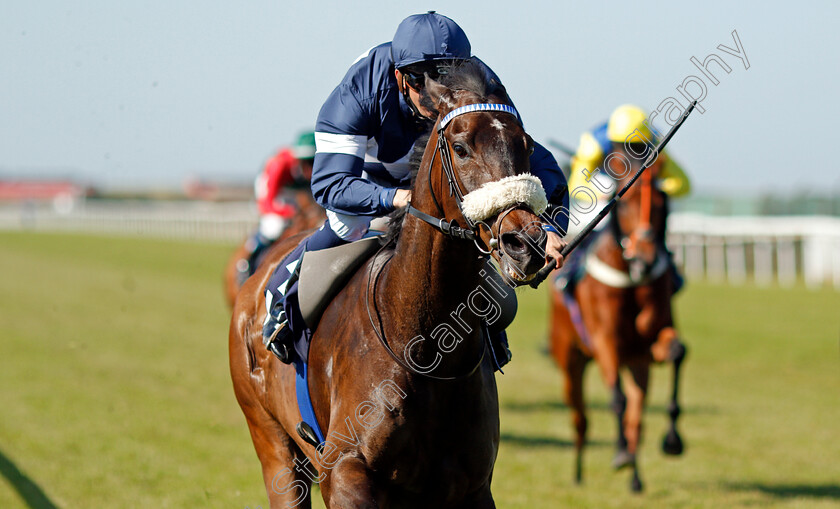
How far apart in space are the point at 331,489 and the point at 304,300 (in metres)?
0.77

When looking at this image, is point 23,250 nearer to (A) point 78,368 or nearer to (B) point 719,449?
(A) point 78,368

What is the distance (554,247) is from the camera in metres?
2.71

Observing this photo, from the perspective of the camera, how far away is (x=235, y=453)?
25.3 ft

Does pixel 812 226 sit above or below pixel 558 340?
below

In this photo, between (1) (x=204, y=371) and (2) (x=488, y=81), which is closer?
(2) (x=488, y=81)

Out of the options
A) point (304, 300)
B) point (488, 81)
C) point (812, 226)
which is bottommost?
point (812, 226)

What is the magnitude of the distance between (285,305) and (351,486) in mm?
947

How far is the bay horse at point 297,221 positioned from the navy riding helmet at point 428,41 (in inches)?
132

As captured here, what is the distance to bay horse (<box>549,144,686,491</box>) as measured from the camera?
23.4 feet

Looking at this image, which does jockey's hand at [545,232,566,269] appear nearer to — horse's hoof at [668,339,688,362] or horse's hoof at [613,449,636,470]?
horse's hoof at [613,449,636,470]

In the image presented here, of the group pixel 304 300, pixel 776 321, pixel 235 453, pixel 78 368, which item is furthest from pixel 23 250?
pixel 304 300

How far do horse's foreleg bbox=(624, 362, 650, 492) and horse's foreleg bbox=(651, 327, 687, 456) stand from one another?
21cm

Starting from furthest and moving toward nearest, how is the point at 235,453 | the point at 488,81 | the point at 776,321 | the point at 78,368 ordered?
the point at 776,321
the point at 78,368
the point at 235,453
the point at 488,81

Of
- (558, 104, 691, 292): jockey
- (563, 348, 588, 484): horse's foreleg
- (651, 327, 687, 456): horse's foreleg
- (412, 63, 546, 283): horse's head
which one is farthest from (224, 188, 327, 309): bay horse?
(412, 63, 546, 283): horse's head
